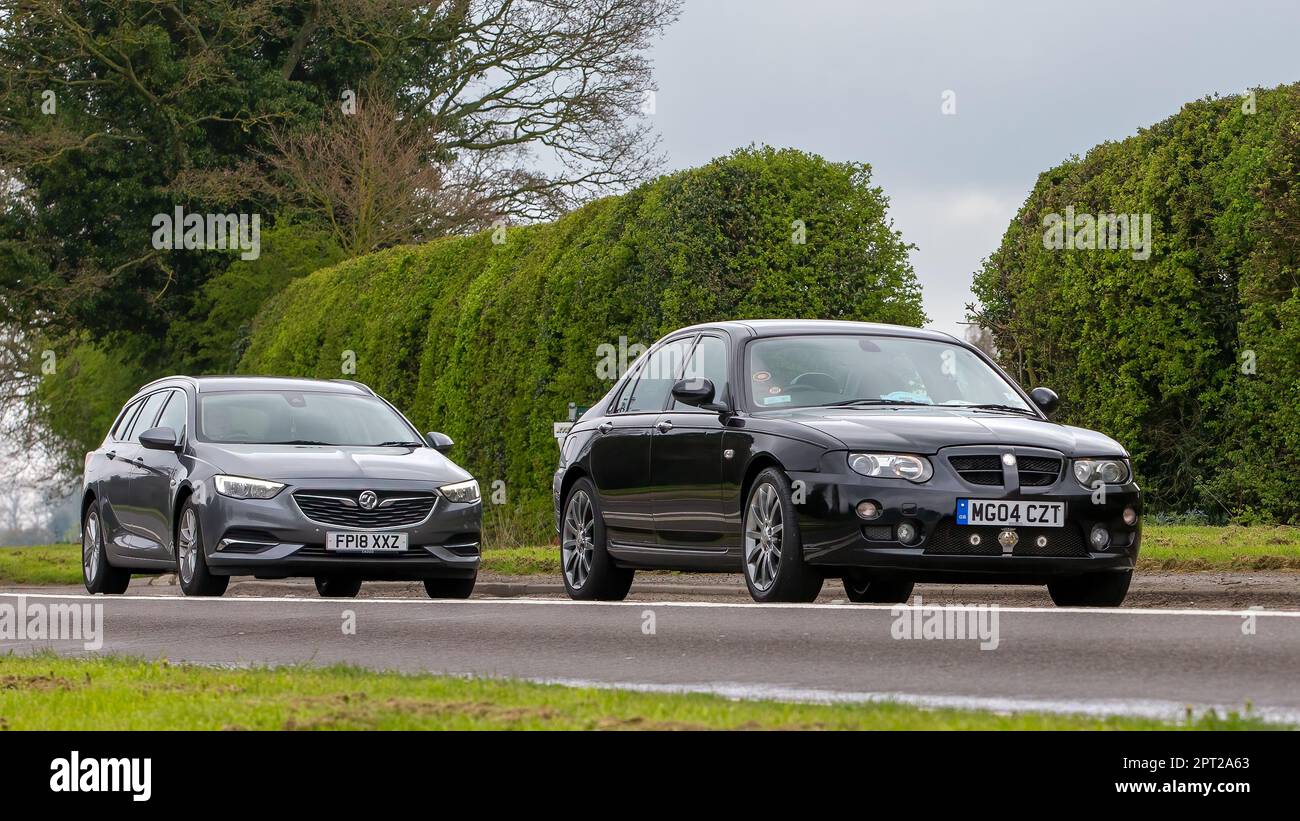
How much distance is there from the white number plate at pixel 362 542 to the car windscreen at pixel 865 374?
11.9ft

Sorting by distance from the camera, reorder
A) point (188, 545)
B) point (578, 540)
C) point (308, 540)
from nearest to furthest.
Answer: point (578, 540) < point (308, 540) < point (188, 545)

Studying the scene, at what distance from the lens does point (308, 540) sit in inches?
585

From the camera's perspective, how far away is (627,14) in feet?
148

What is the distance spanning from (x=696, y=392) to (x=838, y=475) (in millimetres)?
1511

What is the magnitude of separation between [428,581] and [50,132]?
25856mm

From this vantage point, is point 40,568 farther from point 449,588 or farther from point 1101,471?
point 1101,471

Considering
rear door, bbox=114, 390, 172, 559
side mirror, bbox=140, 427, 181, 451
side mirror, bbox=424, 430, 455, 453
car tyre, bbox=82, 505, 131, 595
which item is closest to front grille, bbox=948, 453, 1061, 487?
side mirror, bbox=424, 430, 455, 453

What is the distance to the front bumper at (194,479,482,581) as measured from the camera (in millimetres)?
14891

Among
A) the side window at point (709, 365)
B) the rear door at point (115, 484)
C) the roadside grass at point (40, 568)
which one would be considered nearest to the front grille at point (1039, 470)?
the side window at point (709, 365)

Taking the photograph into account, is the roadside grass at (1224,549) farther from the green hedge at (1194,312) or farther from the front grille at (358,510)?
the front grille at (358,510)

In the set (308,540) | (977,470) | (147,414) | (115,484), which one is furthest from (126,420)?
(977,470)

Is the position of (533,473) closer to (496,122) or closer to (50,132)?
(50,132)

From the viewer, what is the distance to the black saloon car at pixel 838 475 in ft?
36.5
